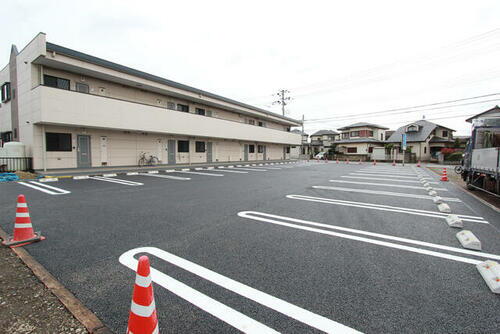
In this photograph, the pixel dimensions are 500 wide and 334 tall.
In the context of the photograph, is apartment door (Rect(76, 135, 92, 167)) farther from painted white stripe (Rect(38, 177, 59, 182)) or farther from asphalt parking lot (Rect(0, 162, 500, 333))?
asphalt parking lot (Rect(0, 162, 500, 333))

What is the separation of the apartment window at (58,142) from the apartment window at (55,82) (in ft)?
7.47

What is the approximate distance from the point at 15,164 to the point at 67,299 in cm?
1232

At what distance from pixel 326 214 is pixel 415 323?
9.53 feet

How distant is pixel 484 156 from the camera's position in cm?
651

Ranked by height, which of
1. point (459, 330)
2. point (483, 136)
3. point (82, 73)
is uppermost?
point (82, 73)

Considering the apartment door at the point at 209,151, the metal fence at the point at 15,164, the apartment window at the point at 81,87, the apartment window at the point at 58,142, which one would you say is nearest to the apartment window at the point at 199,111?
the apartment door at the point at 209,151

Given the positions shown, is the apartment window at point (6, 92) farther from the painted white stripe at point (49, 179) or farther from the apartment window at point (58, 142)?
the painted white stripe at point (49, 179)

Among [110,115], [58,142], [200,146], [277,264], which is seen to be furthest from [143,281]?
[200,146]

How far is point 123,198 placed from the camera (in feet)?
19.0

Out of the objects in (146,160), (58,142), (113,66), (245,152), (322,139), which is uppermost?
(113,66)

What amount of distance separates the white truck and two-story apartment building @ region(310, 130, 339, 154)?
126 ft

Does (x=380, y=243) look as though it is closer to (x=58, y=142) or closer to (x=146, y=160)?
(x=58, y=142)

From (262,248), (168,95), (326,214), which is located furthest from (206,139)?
(262,248)

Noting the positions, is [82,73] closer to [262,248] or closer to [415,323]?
[262,248]
